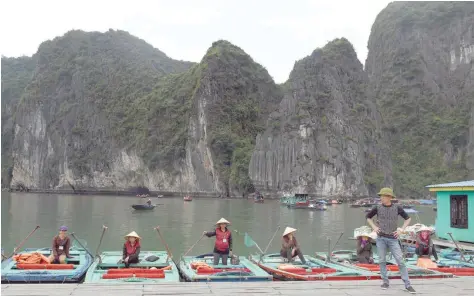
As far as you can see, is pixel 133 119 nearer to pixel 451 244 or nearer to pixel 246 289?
pixel 451 244

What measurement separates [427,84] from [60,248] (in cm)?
11152

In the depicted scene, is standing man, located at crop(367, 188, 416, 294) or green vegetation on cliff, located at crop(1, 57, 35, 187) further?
green vegetation on cliff, located at crop(1, 57, 35, 187)

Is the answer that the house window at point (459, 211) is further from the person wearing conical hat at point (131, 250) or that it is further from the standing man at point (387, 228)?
the person wearing conical hat at point (131, 250)

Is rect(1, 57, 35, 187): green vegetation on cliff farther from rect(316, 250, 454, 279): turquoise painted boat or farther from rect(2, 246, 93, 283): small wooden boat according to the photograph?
rect(316, 250, 454, 279): turquoise painted boat

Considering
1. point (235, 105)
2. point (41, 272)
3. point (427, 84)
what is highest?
point (427, 84)

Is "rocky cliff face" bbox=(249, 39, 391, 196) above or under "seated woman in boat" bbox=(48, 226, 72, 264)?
above

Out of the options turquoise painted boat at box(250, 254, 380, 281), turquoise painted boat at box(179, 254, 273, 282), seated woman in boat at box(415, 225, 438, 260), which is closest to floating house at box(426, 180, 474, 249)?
seated woman in boat at box(415, 225, 438, 260)

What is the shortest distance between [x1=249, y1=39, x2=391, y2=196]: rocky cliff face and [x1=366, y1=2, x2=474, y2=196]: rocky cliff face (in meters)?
18.2

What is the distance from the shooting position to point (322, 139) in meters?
77.9

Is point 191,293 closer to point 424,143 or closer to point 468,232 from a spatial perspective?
point 468,232

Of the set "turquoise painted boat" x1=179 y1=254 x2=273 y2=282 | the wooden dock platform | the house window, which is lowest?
"turquoise painted boat" x1=179 y1=254 x2=273 y2=282

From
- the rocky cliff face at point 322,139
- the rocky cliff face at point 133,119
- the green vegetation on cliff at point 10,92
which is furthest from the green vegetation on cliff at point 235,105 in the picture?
the green vegetation on cliff at point 10,92

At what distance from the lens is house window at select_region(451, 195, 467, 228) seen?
54.9ft

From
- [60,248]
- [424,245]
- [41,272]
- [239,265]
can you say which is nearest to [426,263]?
[424,245]
